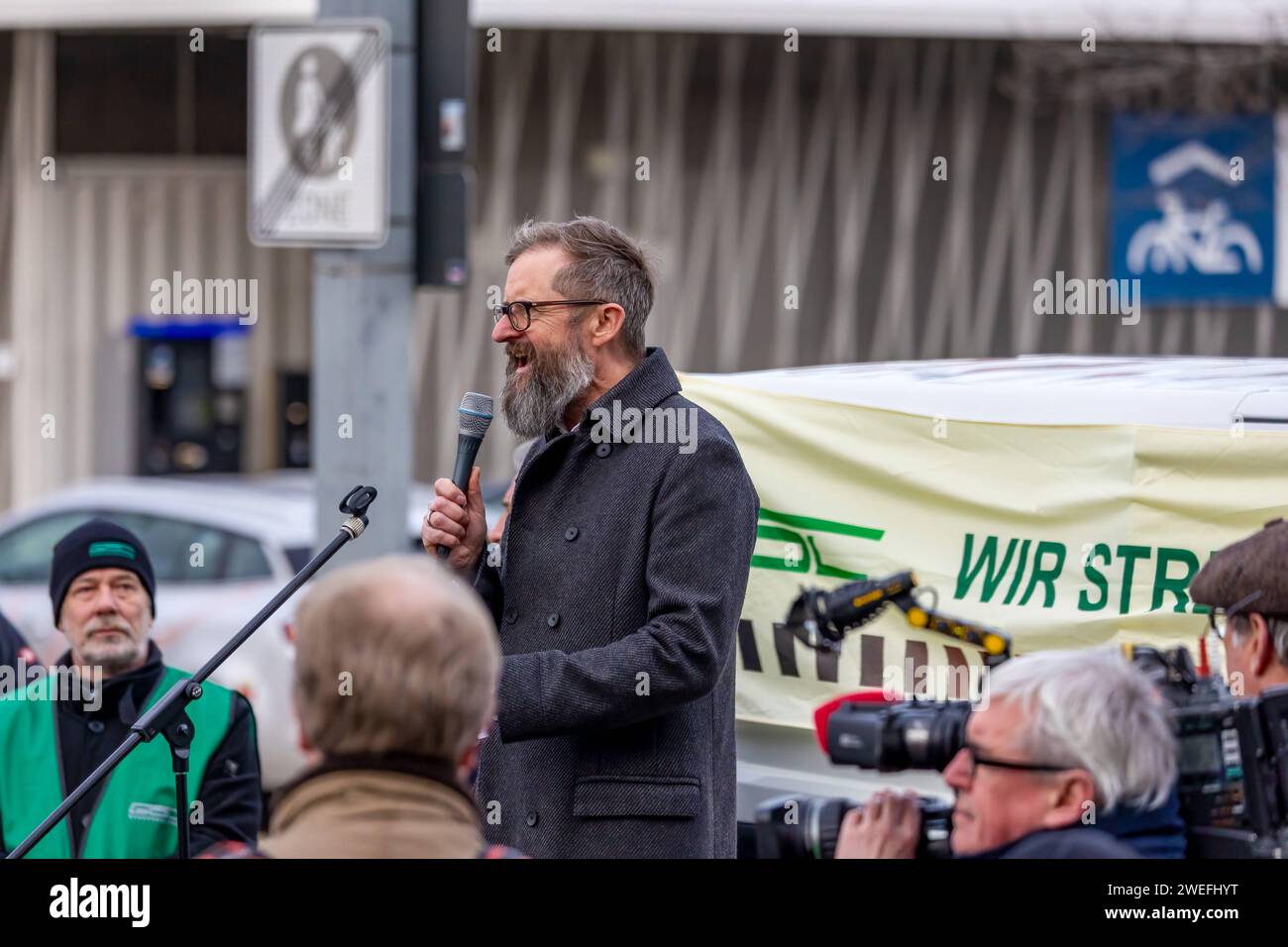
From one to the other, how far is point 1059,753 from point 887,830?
302 millimetres

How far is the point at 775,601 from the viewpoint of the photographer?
4145 millimetres

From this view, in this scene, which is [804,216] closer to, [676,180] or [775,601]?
[676,180]

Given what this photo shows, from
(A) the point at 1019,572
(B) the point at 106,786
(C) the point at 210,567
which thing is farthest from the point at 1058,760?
(C) the point at 210,567

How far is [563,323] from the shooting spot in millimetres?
3340

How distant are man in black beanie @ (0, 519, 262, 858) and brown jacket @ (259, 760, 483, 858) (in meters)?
1.57

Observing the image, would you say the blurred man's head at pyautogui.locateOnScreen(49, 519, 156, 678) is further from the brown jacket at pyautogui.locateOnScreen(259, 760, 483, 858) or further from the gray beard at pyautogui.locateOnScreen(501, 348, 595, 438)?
the brown jacket at pyautogui.locateOnScreen(259, 760, 483, 858)

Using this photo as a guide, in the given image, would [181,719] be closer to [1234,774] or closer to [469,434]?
[469,434]

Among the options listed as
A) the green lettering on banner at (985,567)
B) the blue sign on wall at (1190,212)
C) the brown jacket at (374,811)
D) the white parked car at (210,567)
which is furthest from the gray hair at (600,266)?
the blue sign on wall at (1190,212)

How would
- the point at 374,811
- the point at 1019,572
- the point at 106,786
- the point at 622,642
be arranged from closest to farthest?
the point at 374,811
the point at 622,642
the point at 106,786
the point at 1019,572

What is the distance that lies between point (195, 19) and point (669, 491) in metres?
11.1

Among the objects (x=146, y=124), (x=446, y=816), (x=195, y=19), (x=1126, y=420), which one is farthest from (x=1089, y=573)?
(x=146, y=124)

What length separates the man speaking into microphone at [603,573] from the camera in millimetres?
3031

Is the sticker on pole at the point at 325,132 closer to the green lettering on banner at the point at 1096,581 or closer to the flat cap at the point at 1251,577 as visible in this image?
the green lettering on banner at the point at 1096,581

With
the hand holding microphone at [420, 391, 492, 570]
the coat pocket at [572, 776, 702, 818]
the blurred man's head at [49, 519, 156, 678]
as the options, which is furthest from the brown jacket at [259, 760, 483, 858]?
the blurred man's head at [49, 519, 156, 678]
